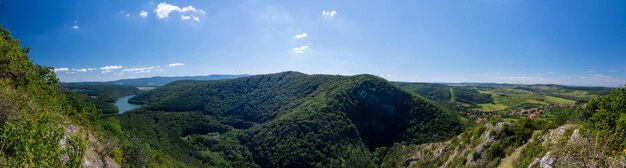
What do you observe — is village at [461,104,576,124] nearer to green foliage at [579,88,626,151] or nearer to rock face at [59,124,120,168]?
green foliage at [579,88,626,151]

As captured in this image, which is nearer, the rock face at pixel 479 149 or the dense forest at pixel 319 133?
the dense forest at pixel 319 133

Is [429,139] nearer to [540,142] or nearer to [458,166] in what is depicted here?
[458,166]

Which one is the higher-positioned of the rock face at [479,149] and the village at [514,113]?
the rock face at [479,149]

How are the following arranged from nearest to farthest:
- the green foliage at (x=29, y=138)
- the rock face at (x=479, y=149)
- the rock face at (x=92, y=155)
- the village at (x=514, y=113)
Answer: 1. the green foliage at (x=29, y=138)
2. the rock face at (x=92, y=155)
3. the rock face at (x=479, y=149)
4. the village at (x=514, y=113)

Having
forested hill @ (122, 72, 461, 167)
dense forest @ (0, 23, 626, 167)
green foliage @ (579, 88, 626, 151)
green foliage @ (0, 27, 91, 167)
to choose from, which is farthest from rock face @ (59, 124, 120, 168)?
forested hill @ (122, 72, 461, 167)

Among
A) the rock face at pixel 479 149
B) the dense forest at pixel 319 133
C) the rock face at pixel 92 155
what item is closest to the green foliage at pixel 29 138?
the dense forest at pixel 319 133

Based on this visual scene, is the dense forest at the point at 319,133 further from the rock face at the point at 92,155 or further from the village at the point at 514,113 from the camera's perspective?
the village at the point at 514,113

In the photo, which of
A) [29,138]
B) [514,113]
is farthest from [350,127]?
[29,138]

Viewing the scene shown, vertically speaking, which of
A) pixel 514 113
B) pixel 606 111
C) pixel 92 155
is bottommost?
pixel 514 113

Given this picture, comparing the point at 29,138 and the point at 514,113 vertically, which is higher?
the point at 29,138

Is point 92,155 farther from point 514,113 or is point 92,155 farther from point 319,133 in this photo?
point 514,113

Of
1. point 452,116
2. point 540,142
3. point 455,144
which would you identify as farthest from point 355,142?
point 540,142
